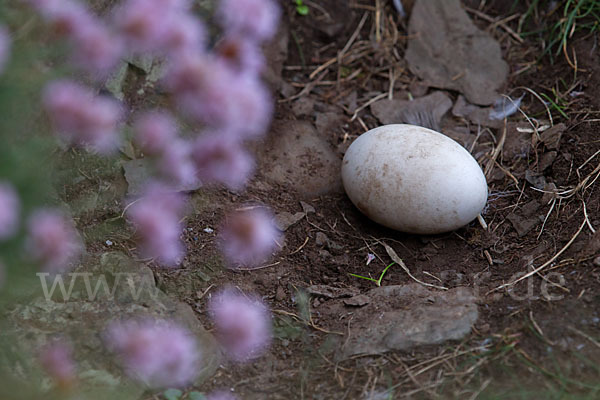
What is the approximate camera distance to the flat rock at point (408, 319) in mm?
1778

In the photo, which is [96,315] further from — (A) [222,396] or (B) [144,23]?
(B) [144,23]

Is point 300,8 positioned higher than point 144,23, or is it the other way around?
point 144,23

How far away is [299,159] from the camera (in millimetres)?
2695

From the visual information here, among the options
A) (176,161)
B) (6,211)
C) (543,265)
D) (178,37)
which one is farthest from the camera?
(543,265)

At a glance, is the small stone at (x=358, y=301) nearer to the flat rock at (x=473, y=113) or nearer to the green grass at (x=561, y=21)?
the flat rock at (x=473, y=113)

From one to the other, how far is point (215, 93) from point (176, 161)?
0.24 metres

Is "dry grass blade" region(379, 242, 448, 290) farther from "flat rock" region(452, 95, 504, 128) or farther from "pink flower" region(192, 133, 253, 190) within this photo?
"pink flower" region(192, 133, 253, 190)

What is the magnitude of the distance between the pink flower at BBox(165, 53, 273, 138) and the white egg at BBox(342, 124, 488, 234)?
107cm

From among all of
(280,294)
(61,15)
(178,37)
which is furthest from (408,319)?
(61,15)

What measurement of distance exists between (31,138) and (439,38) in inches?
83.4

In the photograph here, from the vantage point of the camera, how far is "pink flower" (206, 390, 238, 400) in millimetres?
1634

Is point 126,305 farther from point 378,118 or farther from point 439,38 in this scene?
point 439,38

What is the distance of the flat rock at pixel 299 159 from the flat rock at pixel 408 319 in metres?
0.66

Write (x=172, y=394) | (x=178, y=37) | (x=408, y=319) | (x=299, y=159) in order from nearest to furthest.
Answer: (x=178, y=37)
(x=172, y=394)
(x=408, y=319)
(x=299, y=159)
